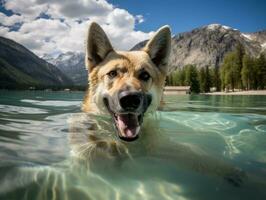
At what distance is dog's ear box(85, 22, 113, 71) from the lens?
7.25 metres

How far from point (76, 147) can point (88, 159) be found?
0.73 meters

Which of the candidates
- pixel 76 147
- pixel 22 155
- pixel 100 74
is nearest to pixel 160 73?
pixel 100 74

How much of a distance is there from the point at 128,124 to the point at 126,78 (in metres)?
1.09

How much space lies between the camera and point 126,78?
20.7 feet

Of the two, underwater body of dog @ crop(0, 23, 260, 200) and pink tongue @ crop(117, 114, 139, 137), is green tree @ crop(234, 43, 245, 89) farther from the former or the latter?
pink tongue @ crop(117, 114, 139, 137)

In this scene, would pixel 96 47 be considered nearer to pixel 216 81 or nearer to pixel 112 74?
pixel 112 74

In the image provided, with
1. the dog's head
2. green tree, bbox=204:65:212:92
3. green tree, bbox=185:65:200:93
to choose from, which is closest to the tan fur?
the dog's head

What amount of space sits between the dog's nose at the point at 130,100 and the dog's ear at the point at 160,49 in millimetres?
2571

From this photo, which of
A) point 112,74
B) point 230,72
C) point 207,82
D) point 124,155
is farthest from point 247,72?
point 124,155

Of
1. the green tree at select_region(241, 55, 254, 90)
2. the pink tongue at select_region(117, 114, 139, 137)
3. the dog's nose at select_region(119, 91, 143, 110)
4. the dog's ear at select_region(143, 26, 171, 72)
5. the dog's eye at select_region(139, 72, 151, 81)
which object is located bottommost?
the pink tongue at select_region(117, 114, 139, 137)

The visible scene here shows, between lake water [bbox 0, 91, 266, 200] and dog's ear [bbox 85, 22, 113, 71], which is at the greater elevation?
dog's ear [bbox 85, 22, 113, 71]

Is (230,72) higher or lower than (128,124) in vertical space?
higher

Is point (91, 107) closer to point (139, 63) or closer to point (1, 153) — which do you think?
point (139, 63)

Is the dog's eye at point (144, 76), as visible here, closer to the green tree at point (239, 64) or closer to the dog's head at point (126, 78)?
the dog's head at point (126, 78)
